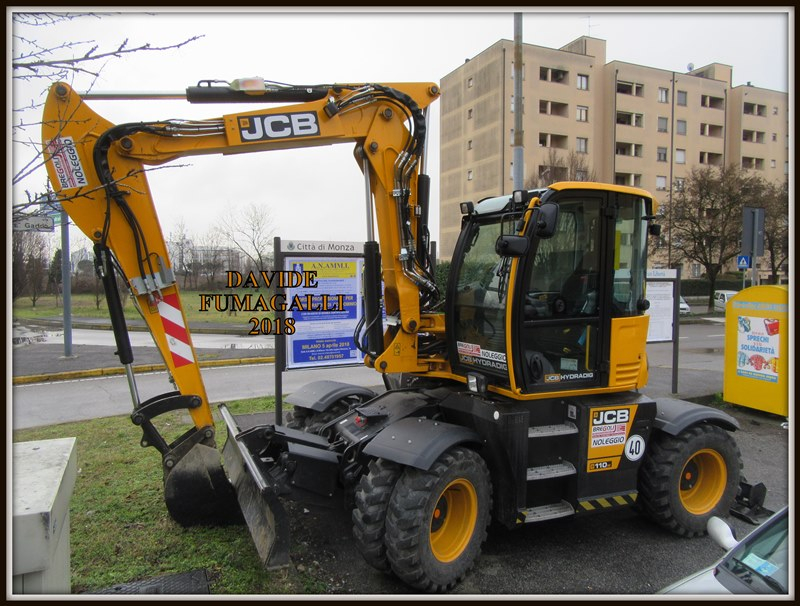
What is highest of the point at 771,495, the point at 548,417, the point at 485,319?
the point at 485,319

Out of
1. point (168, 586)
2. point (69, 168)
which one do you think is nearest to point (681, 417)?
point (168, 586)

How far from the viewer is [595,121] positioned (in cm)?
4462

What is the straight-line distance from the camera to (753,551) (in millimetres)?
2596

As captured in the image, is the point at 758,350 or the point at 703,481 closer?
the point at 703,481

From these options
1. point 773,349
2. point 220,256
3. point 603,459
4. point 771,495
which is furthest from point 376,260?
point 220,256

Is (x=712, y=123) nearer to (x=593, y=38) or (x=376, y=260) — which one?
(x=593, y=38)

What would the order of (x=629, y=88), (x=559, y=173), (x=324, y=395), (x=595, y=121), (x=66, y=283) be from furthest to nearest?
(x=629, y=88)
(x=595, y=121)
(x=559, y=173)
(x=66, y=283)
(x=324, y=395)

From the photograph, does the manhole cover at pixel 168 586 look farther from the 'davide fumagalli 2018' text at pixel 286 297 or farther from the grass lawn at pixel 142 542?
the 'davide fumagalli 2018' text at pixel 286 297

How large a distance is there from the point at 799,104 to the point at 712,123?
5467cm

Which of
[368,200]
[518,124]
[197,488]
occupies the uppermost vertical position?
[518,124]

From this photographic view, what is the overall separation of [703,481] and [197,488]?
4.30 metres

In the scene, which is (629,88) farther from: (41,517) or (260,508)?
(41,517)

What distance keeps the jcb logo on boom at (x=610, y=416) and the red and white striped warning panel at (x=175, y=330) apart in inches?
126

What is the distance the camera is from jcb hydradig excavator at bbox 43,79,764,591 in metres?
3.85
